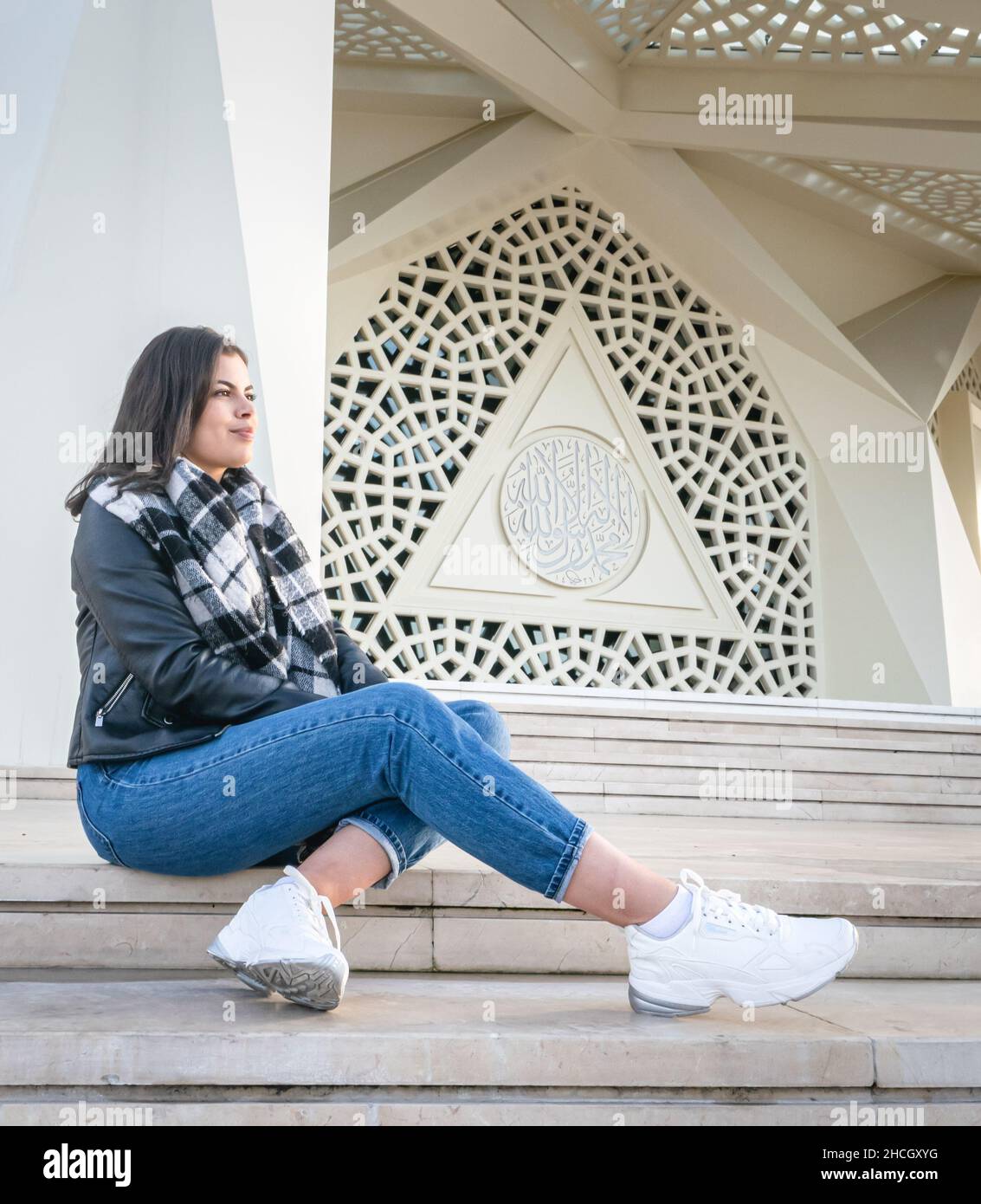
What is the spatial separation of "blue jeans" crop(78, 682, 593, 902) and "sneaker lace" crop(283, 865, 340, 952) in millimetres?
122

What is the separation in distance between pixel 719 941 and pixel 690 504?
7230 millimetres

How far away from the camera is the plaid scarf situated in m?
1.80

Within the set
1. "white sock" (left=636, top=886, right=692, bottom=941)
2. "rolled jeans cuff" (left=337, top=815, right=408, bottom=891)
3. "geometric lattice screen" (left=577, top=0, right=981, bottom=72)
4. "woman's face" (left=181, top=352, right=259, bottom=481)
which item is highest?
"geometric lattice screen" (left=577, top=0, right=981, bottom=72)

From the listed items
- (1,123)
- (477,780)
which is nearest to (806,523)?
(1,123)

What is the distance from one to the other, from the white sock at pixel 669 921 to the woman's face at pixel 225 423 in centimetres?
104

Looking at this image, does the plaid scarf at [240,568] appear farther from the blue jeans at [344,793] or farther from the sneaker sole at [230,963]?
the sneaker sole at [230,963]

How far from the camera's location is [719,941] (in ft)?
5.14

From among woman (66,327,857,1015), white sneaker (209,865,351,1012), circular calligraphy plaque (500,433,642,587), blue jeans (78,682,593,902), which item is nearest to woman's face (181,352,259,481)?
woman (66,327,857,1015)

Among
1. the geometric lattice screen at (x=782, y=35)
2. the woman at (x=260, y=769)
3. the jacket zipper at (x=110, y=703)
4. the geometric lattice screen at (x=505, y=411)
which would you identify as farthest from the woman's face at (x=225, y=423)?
the geometric lattice screen at (x=782, y=35)

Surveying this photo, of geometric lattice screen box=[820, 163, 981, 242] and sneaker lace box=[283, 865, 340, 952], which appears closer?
sneaker lace box=[283, 865, 340, 952]

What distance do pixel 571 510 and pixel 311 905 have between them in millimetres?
6783

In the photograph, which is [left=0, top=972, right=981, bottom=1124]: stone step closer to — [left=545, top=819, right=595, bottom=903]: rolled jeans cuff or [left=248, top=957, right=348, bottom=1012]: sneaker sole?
[left=248, top=957, right=348, bottom=1012]: sneaker sole

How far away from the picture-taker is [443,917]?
6.44 ft
